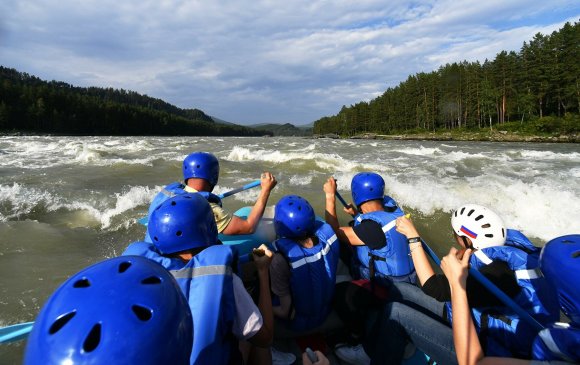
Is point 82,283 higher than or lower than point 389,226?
higher

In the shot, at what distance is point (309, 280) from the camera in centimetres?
290

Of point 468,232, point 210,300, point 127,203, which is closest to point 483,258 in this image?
point 468,232

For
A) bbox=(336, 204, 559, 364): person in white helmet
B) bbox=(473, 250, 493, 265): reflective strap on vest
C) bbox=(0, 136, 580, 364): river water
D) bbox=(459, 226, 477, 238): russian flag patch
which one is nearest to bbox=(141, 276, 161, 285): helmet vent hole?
bbox=(336, 204, 559, 364): person in white helmet

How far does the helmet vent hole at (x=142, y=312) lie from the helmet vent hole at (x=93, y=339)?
12cm

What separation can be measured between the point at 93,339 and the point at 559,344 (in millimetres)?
2193

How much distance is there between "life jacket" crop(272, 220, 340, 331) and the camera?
9.49 ft

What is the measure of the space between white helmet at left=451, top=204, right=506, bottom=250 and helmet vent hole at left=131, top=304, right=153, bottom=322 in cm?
264

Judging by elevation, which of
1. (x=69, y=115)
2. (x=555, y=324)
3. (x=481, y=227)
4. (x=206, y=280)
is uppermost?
(x=69, y=115)

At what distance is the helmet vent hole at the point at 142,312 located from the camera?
120 cm

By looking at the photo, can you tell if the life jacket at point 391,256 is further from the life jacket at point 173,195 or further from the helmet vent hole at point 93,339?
the helmet vent hole at point 93,339

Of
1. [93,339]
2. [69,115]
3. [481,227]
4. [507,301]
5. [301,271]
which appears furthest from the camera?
[69,115]

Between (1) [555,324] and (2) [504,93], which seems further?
(2) [504,93]

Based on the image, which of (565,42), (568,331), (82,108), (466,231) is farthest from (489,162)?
(82,108)

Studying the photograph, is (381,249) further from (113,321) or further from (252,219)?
(113,321)
